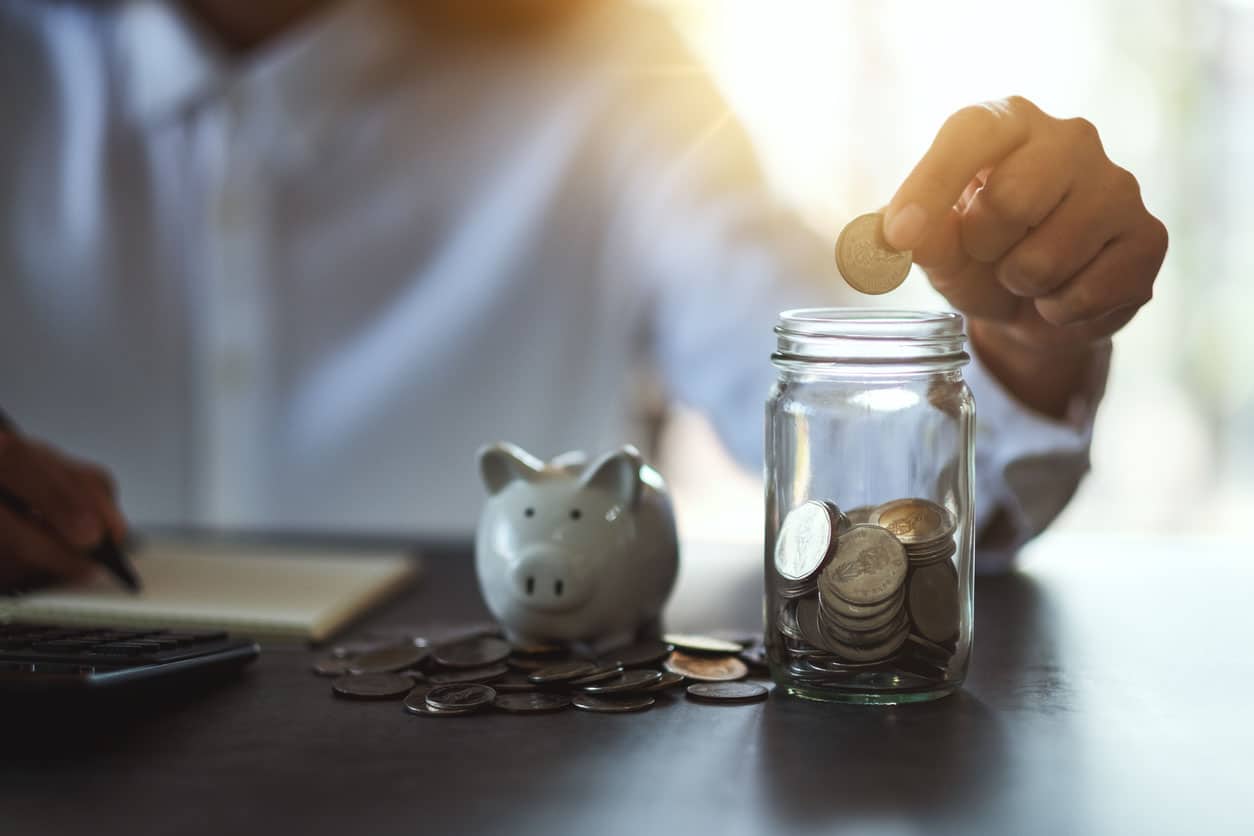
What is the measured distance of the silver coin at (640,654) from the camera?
0.79m

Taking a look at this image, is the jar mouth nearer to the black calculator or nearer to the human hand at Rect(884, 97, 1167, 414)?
the human hand at Rect(884, 97, 1167, 414)

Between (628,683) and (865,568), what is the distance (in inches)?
6.5

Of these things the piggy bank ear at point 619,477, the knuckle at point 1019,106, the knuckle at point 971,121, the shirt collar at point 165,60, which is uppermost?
the shirt collar at point 165,60

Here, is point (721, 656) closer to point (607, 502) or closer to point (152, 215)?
point (607, 502)

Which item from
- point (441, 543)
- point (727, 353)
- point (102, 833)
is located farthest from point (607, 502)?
point (727, 353)

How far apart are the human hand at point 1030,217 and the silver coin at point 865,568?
0.18 m

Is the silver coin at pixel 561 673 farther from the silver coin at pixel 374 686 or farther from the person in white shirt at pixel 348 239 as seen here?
the person in white shirt at pixel 348 239

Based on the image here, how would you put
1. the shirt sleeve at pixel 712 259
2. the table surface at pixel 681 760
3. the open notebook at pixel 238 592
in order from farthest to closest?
the shirt sleeve at pixel 712 259, the open notebook at pixel 238 592, the table surface at pixel 681 760

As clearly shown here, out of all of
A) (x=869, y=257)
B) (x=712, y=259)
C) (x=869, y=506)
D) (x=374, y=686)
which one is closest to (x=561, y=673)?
(x=374, y=686)

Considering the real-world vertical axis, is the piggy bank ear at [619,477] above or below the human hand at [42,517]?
above

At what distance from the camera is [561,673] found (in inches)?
29.6

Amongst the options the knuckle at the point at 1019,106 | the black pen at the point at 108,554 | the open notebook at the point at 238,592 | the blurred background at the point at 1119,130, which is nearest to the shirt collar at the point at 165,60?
the open notebook at the point at 238,592

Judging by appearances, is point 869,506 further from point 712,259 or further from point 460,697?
point 712,259

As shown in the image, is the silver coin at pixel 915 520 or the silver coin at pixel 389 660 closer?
the silver coin at pixel 915 520
